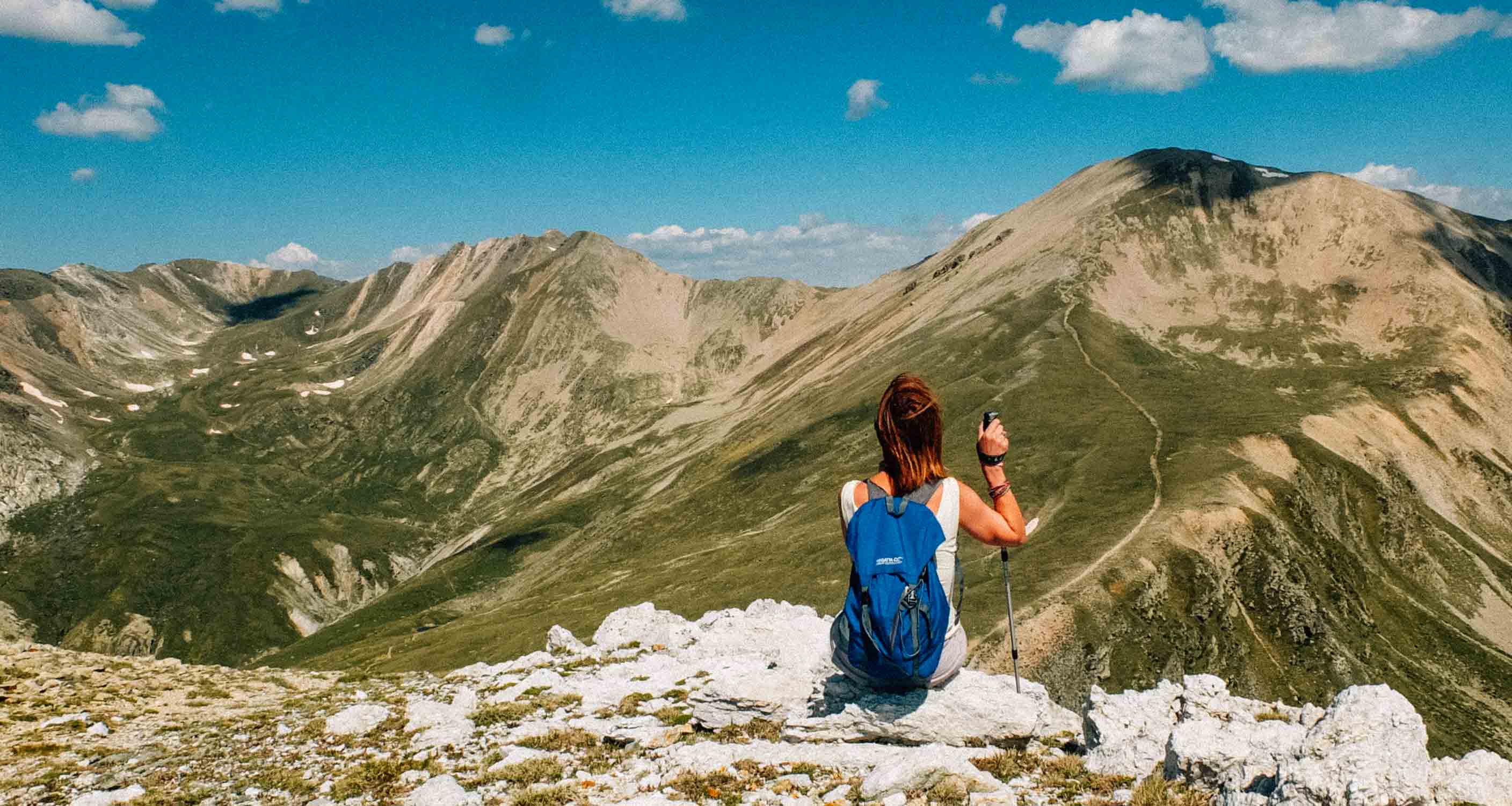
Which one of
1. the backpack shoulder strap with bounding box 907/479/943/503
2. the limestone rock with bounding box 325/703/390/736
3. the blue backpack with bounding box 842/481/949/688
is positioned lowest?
the limestone rock with bounding box 325/703/390/736

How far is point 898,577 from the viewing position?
41.2 ft

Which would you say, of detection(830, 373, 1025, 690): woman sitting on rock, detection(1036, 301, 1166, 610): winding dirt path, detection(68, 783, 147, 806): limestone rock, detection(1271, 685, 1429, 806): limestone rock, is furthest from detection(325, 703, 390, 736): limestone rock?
detection(1036, 301, 1166, 610): winding dirt path

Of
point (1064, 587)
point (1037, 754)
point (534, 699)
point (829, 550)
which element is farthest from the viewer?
point (829, 550)

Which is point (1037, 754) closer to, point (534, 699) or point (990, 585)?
point (534, 699)

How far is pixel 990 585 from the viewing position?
94.4 metres

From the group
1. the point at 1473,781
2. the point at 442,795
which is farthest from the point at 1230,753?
the point at 442,795

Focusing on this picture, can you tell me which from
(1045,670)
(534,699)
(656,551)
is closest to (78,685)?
(534,699)

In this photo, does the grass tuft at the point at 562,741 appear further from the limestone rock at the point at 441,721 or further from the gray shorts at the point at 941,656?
the gray shorts at the point at 941,656

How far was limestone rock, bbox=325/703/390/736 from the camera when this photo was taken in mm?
23234

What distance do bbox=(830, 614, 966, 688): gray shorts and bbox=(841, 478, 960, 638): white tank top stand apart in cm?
71

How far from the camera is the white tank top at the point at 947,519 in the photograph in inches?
495

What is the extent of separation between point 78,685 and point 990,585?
272 feet

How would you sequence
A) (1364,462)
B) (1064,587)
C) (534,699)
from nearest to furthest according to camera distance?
(534,699)
(1064,587)
(1364,462)

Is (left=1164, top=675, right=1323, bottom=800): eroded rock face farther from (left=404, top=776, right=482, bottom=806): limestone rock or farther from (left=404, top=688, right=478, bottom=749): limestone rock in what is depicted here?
(left=404, top=688, right=478, bottom=749): limestone rock
